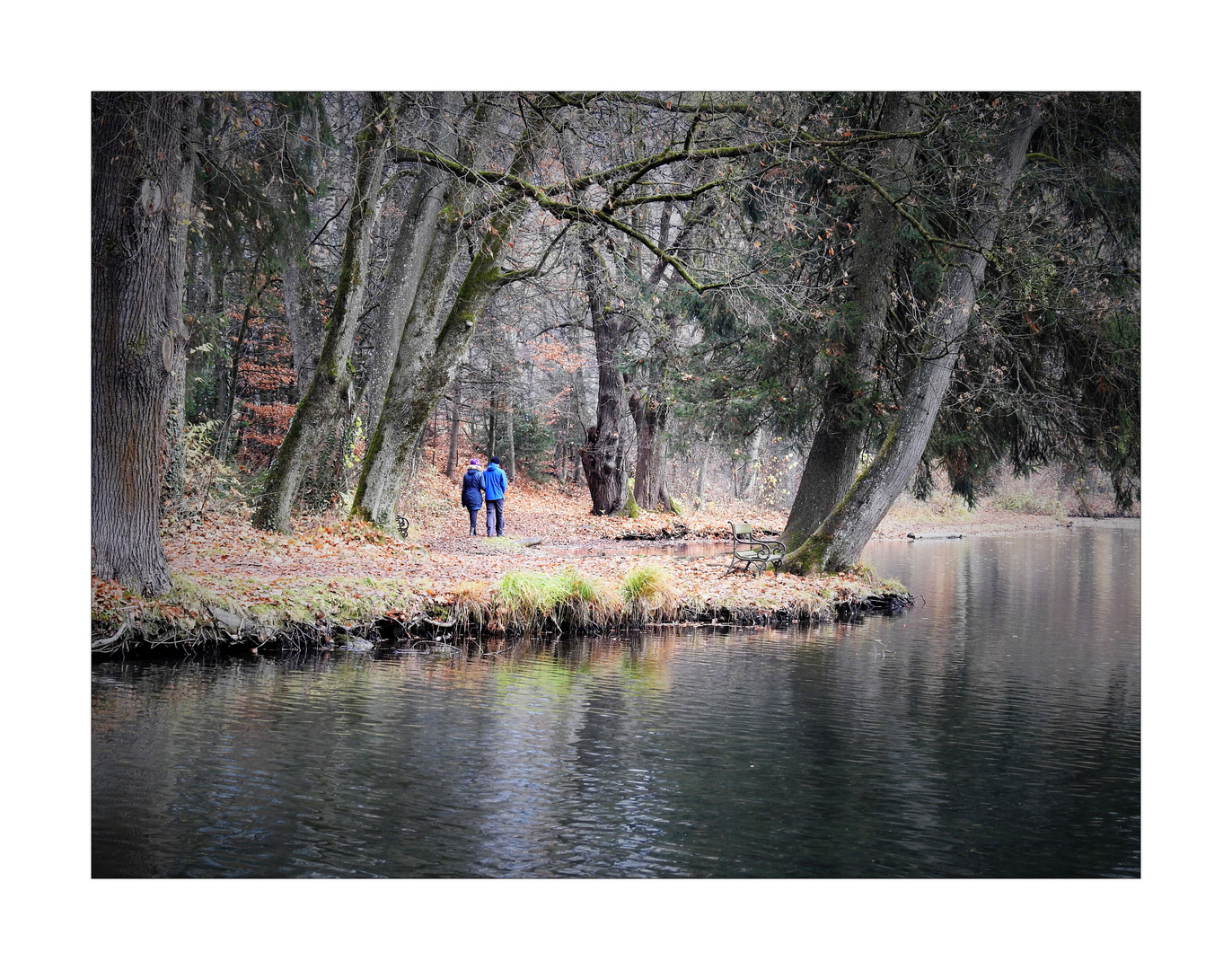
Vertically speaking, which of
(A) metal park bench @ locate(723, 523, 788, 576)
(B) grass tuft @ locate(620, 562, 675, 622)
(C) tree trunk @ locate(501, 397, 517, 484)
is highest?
(C) tree trunk @ locate(501, 397, 517, 484)

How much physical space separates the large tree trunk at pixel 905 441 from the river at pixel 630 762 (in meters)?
2.67

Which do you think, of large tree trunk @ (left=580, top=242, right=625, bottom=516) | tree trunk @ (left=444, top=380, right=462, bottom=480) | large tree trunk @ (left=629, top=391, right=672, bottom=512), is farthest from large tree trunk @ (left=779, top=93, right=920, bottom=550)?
tree trunk @ (left=444, top=380, right=462, bottom=480)

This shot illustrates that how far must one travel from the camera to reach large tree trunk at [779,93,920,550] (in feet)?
37.9

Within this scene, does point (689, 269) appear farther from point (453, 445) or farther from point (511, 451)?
point (453, 445)

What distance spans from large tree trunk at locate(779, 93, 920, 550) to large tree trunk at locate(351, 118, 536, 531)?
414cm

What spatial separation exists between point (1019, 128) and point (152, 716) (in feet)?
26.9

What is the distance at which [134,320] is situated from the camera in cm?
723

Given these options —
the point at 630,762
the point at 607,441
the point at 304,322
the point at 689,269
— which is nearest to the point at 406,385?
the point at 304,322

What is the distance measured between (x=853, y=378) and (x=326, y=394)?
592 cm

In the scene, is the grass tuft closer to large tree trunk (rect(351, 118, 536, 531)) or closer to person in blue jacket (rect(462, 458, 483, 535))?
large tree trunk (rect(351, 118, 536, 531))

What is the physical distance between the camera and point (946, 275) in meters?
10.8

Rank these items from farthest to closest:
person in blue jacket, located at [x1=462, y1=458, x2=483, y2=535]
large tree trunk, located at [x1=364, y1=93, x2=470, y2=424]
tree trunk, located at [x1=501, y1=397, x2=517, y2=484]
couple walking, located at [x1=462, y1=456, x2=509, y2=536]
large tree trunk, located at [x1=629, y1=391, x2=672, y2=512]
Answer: tree trunk, located at [x1=501, y1=397, x2=517, y2=484] < large tree trunk, located at [x1=629, y1=391, x2=672, y2=512] < person in blue jacket, located at [x1=462, y1=458, x2=483, y2=535] < couple walking, located at [x1=462, y1=456, x2=509, y2=536] < large tree trunk, located at [x1=364, y1=93, x2=470, y2=424]

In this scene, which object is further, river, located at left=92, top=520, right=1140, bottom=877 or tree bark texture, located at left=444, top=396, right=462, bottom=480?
tree bark texture, located at left=444, top=396, right=462, bottom=480
